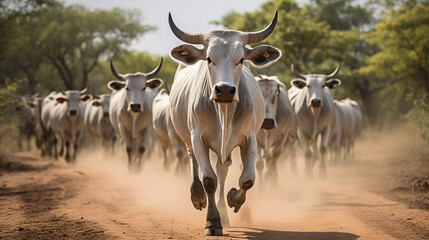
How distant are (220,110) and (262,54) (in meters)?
0.95

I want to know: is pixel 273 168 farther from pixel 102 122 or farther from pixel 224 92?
pixel 102 122

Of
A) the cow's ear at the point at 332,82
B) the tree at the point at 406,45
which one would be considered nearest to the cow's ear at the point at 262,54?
the cow's ear at the point at 332,82

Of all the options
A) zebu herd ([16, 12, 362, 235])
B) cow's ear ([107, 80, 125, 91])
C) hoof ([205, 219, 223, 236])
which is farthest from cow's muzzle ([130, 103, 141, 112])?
hoof ([205, 219, 223, 236])

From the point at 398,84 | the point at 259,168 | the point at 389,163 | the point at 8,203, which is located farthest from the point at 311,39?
the point at 8,203

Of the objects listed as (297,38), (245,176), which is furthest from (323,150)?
(297,38)

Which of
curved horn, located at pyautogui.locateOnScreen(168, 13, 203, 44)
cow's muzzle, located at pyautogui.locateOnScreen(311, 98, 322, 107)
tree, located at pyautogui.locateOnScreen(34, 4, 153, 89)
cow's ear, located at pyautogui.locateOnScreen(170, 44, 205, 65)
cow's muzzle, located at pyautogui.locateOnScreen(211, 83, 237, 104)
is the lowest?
cow's muzzle, located at pyautogui.locateOnScreen(211, 83, 237, 104)

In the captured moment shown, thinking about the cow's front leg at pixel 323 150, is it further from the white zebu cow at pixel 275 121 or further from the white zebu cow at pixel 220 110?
the white zebu cow at pixel 220 110

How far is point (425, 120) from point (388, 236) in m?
7.90

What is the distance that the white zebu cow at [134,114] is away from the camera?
12938 mm

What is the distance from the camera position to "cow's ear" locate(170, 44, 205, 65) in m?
6.19

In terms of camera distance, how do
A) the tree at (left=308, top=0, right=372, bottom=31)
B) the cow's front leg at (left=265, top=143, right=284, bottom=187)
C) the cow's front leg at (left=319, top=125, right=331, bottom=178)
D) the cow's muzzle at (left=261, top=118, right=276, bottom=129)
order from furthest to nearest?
the tree at (left=308, top=0, right=372, bottom=31), the cow's front leg at (left=319, top=125, right=331, bottom=178), the cow's front leg at (left=265, top=143, right=284, bottom=187), the cow's muzzle at (left=261, top=118, right=276, bottom=129)

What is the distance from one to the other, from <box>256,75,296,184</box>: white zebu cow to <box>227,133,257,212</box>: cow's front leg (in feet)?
10.5

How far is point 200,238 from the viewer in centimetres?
555

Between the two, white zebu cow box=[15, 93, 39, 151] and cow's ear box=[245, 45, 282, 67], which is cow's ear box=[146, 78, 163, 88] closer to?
cow's ear box=[245, 45, 282, 67]
